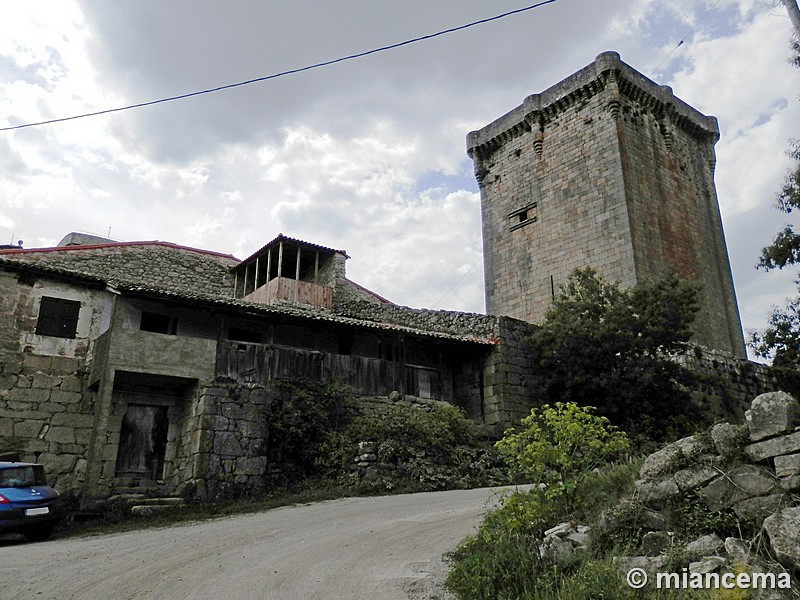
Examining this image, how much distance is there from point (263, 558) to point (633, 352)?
42.8 feet

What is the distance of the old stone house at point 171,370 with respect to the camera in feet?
49.1

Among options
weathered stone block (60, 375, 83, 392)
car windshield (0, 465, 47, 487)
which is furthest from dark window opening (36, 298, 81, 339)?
car windshield (0, 465, 47, 487)

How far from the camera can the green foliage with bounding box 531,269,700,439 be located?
17391mm

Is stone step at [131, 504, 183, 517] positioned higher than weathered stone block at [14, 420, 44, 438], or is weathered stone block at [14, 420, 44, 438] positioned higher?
weathered stone block at [14, 420, 44, 438]

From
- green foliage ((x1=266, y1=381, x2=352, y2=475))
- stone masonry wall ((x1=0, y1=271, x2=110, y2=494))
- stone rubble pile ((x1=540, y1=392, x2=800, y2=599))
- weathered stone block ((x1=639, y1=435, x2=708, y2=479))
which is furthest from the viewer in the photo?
green foliage ((x1=266, y1=381, x2=352, y2=475))

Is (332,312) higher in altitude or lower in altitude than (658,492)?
higher

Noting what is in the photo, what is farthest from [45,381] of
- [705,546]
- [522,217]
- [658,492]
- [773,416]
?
[522,217]

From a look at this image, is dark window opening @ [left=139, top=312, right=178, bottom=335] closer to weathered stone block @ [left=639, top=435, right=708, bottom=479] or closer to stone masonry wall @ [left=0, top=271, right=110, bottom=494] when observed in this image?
stone masonry wall @ [left=0, top=271, right=110, bottom=494]

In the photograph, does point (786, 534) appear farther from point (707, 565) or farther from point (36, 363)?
point (36, 363)

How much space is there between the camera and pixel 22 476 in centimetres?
1126

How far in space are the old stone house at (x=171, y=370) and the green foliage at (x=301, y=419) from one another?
0.35m

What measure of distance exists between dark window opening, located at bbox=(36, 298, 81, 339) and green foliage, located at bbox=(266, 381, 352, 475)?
5.61 metres

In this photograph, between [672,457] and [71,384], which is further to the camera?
[71,384]

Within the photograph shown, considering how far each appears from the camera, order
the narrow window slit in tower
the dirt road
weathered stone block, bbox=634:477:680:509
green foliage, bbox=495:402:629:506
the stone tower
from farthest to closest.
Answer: the narrow window slit in tower → the stone tower → green foliage, bbox=495:402:629:506 → the dirt road → weathered stone block, bbox=634:477:680:509
